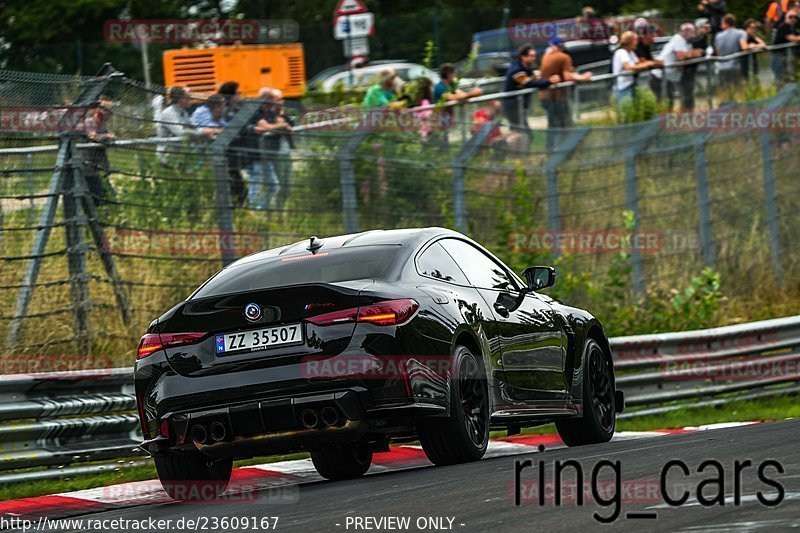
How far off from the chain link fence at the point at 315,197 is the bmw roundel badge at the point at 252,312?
4798 millimetres

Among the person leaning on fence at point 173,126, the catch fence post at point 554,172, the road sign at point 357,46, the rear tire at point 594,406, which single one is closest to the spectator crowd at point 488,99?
the person leaning on fence at point 173,126

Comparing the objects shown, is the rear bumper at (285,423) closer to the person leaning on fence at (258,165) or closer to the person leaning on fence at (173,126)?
the person leaning on fence at (173,126)

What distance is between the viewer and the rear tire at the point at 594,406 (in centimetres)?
1137

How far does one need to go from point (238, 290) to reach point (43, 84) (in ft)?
15.4

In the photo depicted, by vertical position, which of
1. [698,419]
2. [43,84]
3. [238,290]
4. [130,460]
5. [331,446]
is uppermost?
[43,84]

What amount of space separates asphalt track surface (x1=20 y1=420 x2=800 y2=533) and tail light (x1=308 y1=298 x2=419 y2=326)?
852mm

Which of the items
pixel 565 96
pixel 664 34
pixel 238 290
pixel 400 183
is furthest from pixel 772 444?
pixel 664 34

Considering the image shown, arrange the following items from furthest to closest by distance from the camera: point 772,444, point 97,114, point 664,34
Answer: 1. point 664,34
2. point 97,114
3. point 772,444

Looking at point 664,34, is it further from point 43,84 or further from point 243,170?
point 43,84

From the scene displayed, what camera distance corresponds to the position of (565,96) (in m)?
19.9

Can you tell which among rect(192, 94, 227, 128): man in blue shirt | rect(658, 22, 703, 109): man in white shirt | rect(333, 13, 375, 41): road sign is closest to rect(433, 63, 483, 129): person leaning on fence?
rect(333, 13, 375, 41): road sign

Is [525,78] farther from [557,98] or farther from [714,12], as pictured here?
[714,12]

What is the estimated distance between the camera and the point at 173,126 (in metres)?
15.0

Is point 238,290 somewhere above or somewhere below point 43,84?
below
